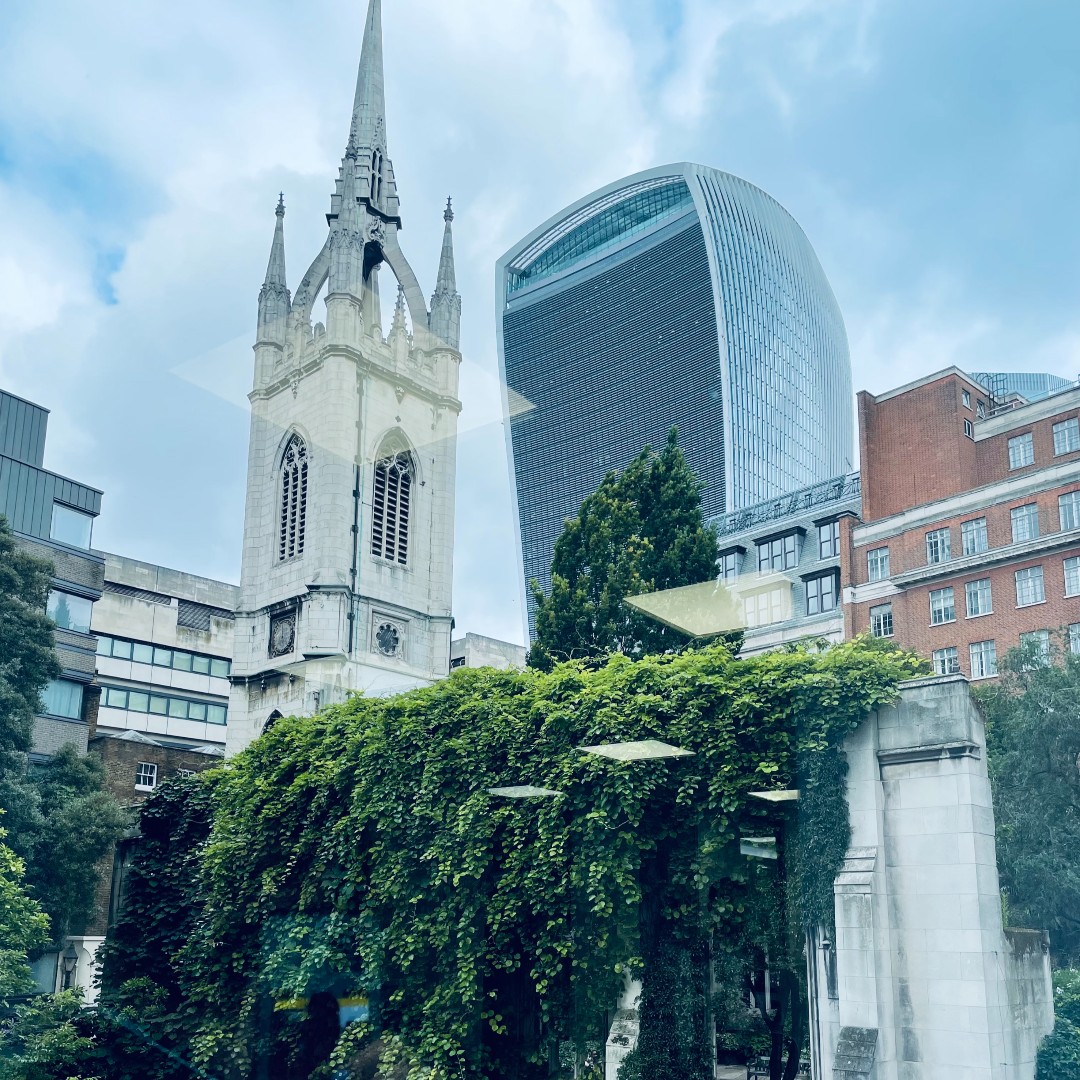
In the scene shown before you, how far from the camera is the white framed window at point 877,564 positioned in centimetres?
5238

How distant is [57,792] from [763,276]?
333 feet

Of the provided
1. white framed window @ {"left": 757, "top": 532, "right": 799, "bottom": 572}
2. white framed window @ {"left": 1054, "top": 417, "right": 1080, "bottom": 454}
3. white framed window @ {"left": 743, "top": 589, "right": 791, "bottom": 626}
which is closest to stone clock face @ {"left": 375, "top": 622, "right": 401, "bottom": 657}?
white framed window @ {"left": 743, "top": 589, "right": 791, "bottom": 626}

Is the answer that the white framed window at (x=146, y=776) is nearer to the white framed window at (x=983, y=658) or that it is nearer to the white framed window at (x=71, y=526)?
the white framed window at (x=71, y=526)

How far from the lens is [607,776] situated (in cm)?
2019

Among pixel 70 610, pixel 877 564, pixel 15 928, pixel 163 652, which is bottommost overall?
pixel 15 928

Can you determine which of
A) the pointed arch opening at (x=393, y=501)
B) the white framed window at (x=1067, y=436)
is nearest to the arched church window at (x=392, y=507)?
the pointed arch opening at (x=393, y=501)

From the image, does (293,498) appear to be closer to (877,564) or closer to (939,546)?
(877,564)

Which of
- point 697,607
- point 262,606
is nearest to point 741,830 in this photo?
point 697,607

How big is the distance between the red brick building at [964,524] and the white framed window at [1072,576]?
4cm

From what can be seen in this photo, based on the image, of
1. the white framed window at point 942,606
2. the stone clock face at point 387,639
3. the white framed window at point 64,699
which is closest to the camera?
the white framed window at point 64,699

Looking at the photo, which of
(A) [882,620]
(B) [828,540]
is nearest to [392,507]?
(B) [828,540]

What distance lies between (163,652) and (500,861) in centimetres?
4316

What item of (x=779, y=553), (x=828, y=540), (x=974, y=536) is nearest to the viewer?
(x=974, y=536)

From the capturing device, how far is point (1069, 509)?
4544cm
